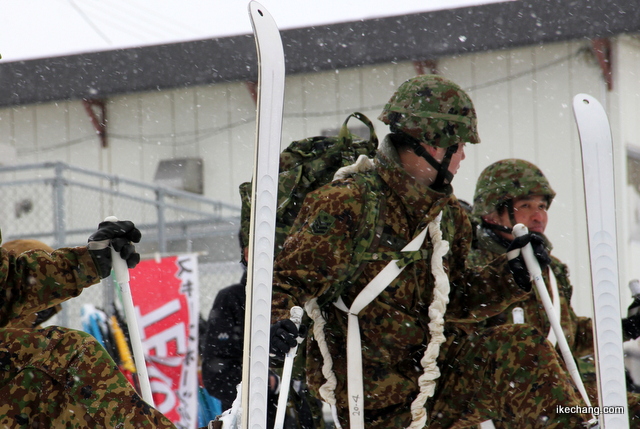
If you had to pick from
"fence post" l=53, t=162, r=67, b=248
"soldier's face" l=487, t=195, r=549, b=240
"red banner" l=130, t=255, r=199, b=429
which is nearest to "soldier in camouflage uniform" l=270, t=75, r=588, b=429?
"soldier's face" l=487, t=195, r=549, b=240

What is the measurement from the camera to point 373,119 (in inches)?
376

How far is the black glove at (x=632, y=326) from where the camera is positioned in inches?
149

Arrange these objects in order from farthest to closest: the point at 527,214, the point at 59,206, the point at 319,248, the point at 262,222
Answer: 1. the point at 59,206
2. the point at 527,214
3. the point at 319,248
4. the point at 262,222

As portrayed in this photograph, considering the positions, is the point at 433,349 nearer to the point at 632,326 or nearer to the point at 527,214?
the point at 632,326

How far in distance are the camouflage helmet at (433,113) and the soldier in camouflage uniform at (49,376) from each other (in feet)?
5.13

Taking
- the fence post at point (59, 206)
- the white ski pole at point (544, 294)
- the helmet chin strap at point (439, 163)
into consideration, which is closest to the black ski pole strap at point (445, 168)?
the helmet chin strap at point (439, 163)

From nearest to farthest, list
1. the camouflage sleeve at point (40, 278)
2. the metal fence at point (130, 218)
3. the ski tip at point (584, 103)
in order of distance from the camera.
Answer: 1. the camouflage sleeve at point (40, 278)
2. the ski tip at point (584, 103)
3. the metal fence at point (130, 218)

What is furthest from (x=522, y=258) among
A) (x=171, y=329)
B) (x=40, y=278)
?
(x=171, y=329)

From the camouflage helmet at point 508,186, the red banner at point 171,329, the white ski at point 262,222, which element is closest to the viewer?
the white ski at point 262,222

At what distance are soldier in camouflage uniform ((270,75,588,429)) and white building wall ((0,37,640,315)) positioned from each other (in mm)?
5697

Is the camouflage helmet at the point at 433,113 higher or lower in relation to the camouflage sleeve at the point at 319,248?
higher

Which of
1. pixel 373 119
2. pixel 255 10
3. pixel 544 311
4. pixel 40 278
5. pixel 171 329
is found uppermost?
pixel 373 119

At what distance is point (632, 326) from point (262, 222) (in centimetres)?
212

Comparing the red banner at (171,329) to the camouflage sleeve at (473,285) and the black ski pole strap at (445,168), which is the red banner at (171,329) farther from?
the black ski pole strap at (445,168)
